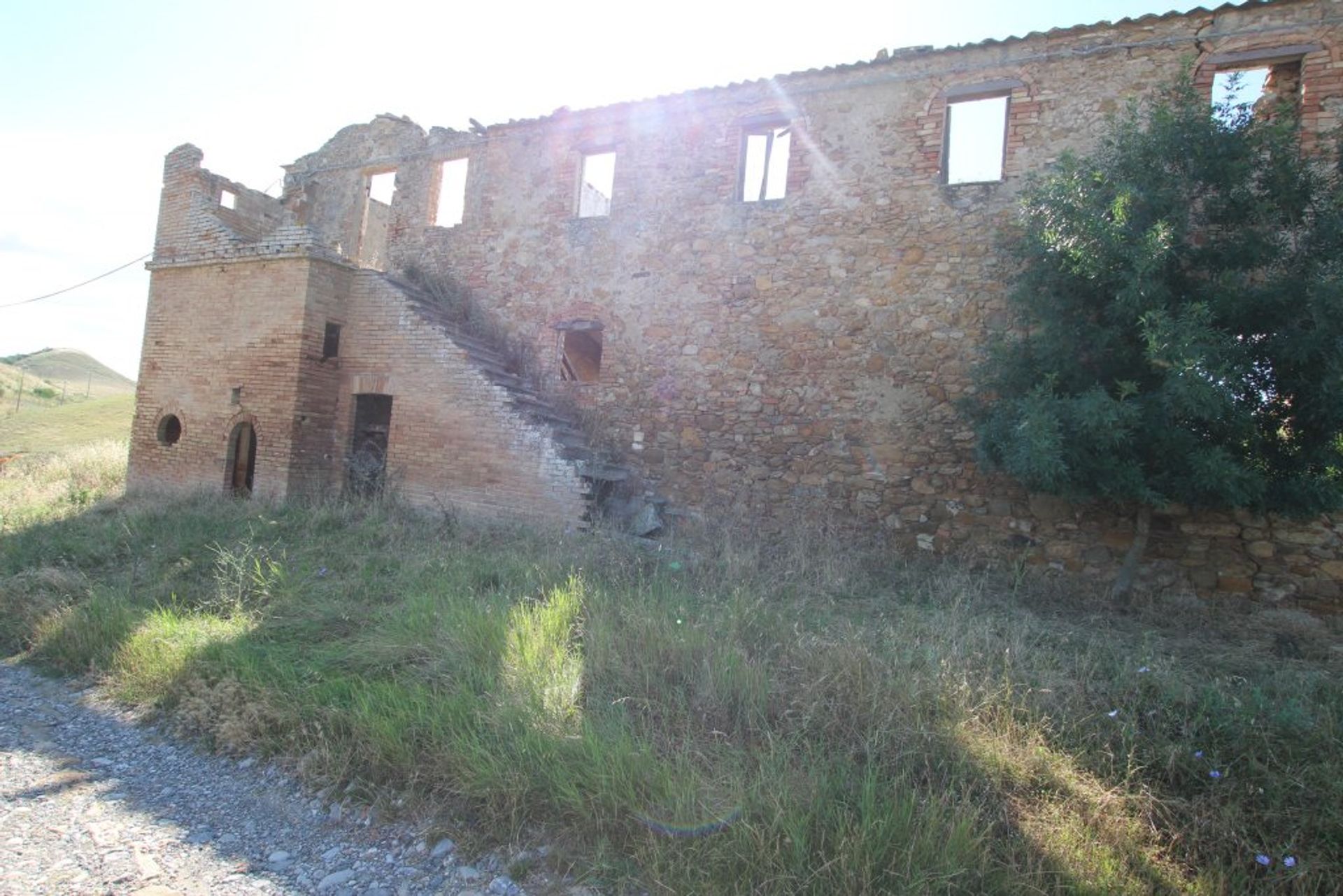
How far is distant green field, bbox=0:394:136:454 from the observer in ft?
70.6

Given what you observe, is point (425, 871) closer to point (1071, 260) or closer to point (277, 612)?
point (277, 612)

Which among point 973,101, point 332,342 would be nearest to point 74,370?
point 332,342

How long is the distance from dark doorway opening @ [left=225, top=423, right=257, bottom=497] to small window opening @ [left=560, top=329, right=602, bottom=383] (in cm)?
514

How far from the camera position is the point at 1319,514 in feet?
23.7

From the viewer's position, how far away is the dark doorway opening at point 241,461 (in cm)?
1104

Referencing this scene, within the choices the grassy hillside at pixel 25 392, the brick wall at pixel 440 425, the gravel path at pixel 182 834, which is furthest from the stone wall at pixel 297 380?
the grassy hillside at pixel 25 392

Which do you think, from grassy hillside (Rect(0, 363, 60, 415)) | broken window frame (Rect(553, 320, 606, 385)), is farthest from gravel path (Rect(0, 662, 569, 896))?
grassy hillside (Rect(0, 363, 60, 415))

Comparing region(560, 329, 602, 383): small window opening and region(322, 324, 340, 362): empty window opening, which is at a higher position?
region(560, 329, 602, 383): small window opening

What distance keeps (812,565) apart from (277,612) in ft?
16.9

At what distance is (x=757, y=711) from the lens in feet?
13.1

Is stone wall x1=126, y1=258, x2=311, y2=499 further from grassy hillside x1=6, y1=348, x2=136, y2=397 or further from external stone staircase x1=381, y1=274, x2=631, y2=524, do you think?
grassy hillside x1=6, y1=348, x2=136, y2=397

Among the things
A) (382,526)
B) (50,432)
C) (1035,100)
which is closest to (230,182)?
(382,526)

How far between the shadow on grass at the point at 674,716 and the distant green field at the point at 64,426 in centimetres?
1917

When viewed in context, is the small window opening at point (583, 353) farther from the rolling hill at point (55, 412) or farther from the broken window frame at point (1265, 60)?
the rolling hill at point (55, 412)
